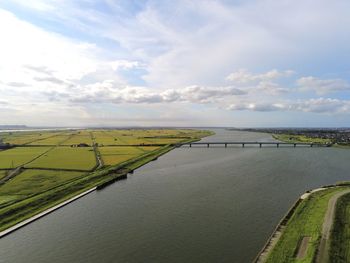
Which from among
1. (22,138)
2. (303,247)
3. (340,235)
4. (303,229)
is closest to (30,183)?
(303,229)

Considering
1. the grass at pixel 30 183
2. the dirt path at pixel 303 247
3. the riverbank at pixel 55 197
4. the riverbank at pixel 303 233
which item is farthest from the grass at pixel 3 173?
the dirt path at pixel 303 247

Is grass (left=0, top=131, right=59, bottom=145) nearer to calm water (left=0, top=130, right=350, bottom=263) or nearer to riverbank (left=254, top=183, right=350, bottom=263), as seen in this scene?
calm water (left=0, top=130, right=350, bottom=263)

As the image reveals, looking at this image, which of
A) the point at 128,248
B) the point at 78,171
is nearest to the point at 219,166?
the point at 78,171

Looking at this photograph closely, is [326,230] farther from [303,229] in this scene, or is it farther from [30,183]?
[30,183]

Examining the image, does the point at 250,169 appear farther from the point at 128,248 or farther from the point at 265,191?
the point at 128,248

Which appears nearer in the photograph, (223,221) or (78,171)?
(223,221)

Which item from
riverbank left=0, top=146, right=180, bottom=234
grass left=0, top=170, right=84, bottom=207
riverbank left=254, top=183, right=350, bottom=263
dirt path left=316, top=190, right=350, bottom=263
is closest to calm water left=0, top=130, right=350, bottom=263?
riverbank left=254, top=183, right=350, bottom=263

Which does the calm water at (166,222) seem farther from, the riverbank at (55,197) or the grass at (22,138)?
the grass at (22,138)
